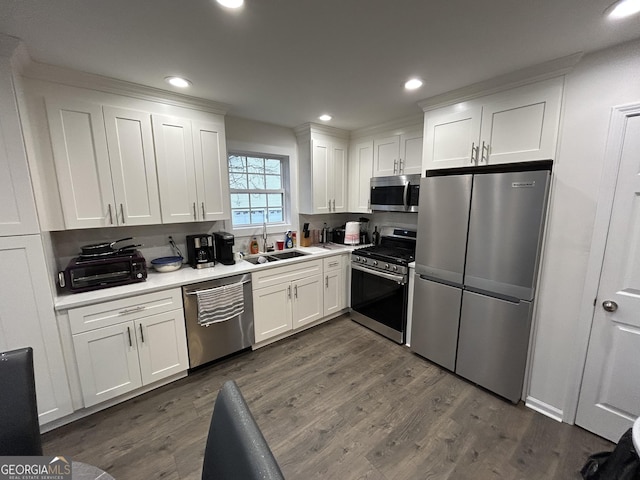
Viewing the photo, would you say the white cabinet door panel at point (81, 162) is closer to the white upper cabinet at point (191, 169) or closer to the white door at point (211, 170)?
the white upper cabinet at point (191, 169)

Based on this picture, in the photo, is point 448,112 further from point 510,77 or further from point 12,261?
point 12,261

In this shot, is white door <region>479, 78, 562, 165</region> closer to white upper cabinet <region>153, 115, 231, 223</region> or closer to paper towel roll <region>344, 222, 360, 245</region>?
paper towel roll <region>344, 222, 360, 245</region>

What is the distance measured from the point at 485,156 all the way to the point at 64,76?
3115mm

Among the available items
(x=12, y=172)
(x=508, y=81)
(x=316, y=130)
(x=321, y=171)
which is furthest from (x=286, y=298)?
(x=508, y=81)

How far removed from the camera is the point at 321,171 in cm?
337

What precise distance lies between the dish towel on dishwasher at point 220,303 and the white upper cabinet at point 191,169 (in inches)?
28.0

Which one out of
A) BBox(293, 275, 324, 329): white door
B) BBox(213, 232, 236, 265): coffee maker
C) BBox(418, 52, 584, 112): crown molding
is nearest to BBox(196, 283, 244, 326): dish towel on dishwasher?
BBox(213, 232, 236, 265): coffee maker

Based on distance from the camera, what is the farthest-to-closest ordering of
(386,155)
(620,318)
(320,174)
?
(320,174) → (386,155) → (620,318)

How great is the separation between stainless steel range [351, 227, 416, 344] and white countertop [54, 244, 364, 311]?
1.83 ft

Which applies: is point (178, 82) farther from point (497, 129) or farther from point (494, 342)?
point (494, 342)

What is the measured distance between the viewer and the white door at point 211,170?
244 cm

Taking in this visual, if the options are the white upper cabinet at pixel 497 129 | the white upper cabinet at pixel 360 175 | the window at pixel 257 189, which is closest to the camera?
the white upper cabinet at pixel 497 129

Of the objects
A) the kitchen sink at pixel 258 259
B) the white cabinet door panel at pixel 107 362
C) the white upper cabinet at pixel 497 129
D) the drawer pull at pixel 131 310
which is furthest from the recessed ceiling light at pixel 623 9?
the white cabinet door panel at pixel 107 362

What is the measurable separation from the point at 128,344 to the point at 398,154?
10.3 ft
